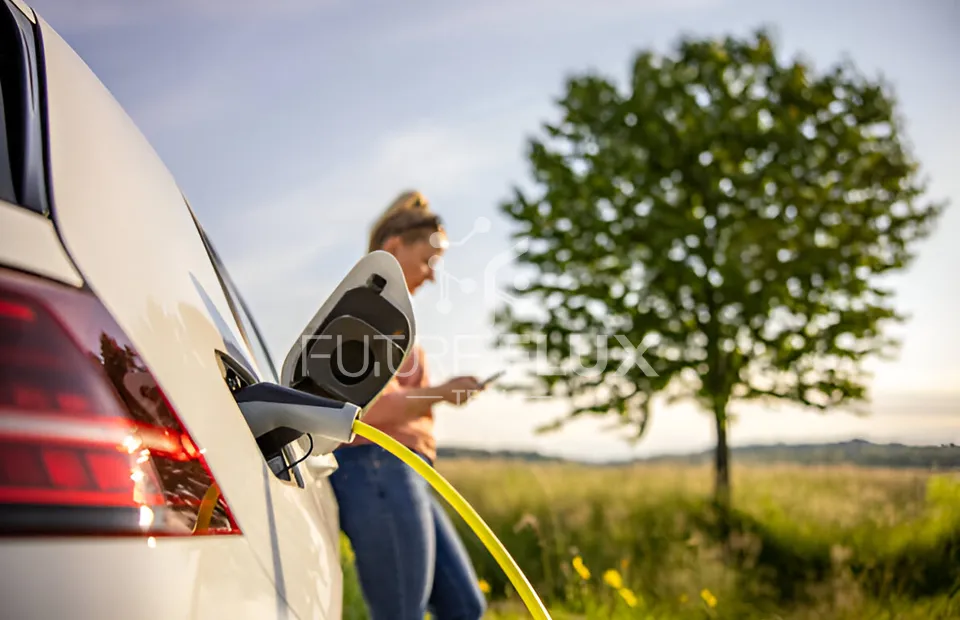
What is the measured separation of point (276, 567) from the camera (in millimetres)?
1051

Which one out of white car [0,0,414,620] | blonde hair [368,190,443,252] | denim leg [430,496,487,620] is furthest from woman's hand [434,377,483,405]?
white car [0,0,414,620]

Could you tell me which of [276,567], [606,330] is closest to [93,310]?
[276,567]

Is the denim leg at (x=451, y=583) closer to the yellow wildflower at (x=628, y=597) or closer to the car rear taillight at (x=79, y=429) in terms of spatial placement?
the car rear taillight at (x=79, y=429)

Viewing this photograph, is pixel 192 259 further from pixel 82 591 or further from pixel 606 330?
pixel 606 330

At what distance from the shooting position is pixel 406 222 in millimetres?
3092

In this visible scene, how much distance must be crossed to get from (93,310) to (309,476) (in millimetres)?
788

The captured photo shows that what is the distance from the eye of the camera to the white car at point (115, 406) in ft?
2.50

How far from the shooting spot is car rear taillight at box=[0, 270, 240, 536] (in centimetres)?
76

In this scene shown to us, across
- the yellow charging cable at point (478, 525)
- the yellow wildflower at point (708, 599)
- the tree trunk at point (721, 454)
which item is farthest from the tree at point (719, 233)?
the yellow charging cable at point (478, 525)

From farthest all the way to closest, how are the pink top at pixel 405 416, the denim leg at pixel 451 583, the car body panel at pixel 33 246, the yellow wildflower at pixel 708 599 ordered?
the yellow wildflower at pixel 708 599
the denim leg at pixel 451 583
the pink top at pixel 405 416
the car body panel at pixel 33 246

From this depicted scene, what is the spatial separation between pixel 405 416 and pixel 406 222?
0.69 meters

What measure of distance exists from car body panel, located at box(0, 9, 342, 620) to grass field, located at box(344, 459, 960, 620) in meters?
4.08

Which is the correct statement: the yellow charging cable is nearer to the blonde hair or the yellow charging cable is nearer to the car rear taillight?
the car rear taillight

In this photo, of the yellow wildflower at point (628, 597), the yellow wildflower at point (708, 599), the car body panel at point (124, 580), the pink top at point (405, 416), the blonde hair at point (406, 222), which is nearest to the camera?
the car body panel at point (124, 580)
